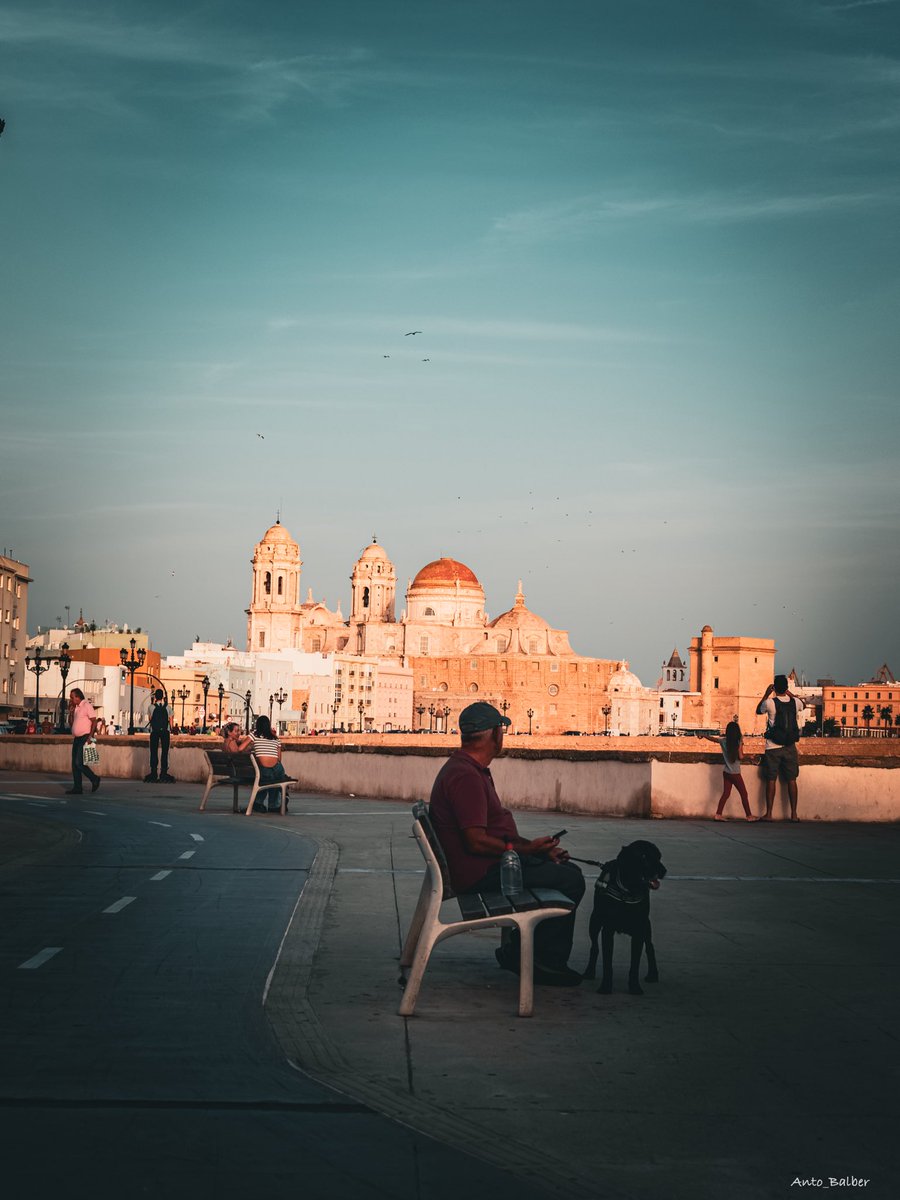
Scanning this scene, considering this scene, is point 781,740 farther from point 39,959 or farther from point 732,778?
point 39,959

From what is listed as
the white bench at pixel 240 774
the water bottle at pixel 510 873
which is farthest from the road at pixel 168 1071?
the white bench at pixel 240 774

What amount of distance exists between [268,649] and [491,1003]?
165m

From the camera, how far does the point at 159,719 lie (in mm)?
25719

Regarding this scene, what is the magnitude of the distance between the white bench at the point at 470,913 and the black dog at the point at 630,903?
0.79ft

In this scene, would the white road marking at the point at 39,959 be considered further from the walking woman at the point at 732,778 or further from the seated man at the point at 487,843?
the walking woman at the point at 732,778

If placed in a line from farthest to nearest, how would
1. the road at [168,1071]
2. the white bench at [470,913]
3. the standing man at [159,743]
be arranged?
1. the standing man at [159,743]
2. the white bench at [470,913]
3. the road at [168,1071]

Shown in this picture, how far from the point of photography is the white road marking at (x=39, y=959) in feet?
25.9

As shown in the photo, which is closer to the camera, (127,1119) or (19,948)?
(127,1119)

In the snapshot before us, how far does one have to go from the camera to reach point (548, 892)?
24.3 ft

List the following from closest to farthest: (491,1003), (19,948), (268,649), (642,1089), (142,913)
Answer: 1. (642,1089)
2. (491,1003)
3. (19,948)
4. (142,913)
5. (268,649)

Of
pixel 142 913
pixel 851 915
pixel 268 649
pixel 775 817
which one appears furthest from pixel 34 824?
pixel 268 649

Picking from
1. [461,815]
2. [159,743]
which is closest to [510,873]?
[461,815]

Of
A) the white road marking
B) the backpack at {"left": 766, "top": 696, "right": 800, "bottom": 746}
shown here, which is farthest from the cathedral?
the white road marking

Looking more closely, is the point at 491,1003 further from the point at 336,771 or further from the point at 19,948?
the point at 336,771
